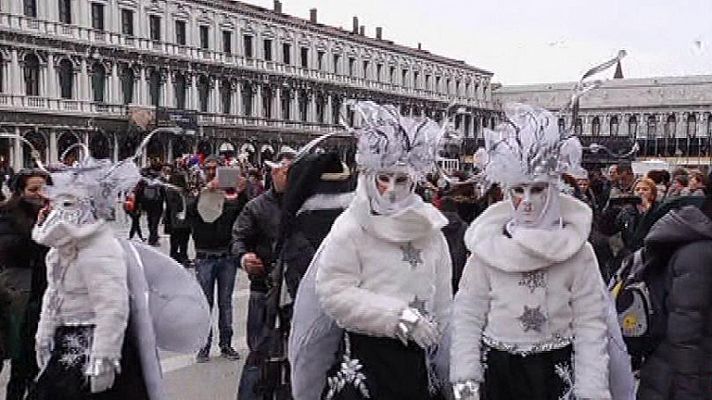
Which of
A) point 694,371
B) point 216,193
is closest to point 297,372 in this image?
point 694,371

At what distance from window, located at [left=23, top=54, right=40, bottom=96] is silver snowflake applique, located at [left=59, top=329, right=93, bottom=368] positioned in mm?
39276

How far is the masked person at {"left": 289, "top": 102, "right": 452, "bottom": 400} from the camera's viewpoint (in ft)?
12.7

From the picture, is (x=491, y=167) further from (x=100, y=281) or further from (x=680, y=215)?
(x=100, y=281)

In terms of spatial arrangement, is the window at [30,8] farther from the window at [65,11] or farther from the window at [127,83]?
the window at [127,83]

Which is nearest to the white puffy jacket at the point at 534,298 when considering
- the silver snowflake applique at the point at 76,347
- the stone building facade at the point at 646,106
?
the silver snowflake applique at the point at 76,347

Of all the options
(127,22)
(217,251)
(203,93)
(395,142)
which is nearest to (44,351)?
(395,142)

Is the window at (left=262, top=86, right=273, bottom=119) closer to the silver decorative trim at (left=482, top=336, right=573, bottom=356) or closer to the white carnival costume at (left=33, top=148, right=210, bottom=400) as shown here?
the white carnival costume at (left=33, top=148, right=210, bottom=400)

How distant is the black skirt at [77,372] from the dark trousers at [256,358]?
3.40 ft

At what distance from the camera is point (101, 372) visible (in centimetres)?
422

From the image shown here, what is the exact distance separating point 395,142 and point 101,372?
1.65 meters

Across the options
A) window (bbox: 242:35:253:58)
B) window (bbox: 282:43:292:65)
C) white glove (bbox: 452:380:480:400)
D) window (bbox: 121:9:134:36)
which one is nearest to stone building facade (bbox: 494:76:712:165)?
window (bbox: 282:43:292:65)

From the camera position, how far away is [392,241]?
155 inches

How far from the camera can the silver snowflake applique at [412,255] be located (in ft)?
13.1

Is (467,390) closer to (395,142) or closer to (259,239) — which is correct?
(395,142)
